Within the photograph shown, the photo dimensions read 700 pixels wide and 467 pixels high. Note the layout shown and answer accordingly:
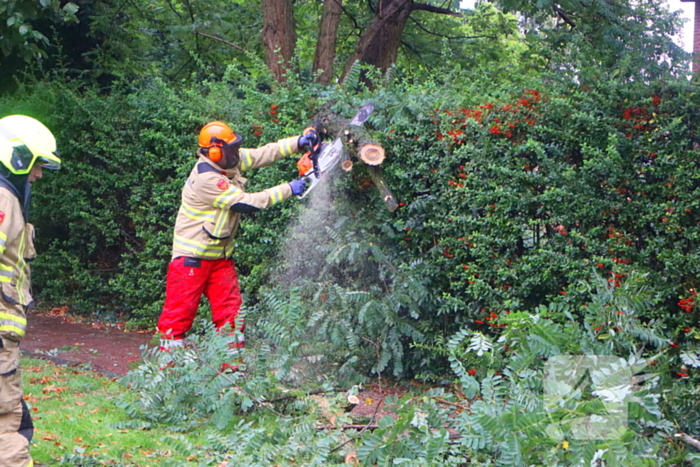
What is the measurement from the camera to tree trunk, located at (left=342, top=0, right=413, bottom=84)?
10.5m

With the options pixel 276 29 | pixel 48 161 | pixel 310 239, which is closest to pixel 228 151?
pixel 310 239

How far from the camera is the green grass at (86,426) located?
4.23 metres

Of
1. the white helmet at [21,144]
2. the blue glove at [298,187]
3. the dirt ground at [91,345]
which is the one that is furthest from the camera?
the dirt ground at [91,345]

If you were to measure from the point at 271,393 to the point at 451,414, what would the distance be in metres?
1.36

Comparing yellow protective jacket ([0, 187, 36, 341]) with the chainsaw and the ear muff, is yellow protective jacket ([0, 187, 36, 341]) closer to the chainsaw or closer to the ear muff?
the ear muff

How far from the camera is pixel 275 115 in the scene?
6.90 m

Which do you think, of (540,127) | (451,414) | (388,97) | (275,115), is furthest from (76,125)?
(451,414)

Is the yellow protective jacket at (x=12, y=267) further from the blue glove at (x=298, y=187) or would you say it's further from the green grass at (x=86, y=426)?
the blue glove at (x=298, y=187)

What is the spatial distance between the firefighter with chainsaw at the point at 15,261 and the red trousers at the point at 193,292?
2172 millimetres

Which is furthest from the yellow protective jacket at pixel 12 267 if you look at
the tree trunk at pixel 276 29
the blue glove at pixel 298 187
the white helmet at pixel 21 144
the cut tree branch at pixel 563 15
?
the cut tree branch at pixel 563 15

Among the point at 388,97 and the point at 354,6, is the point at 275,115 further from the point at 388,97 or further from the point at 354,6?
the point at 354,6

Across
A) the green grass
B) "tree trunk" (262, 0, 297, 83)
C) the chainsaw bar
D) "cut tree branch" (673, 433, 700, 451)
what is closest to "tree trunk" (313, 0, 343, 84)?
"tree trunk" (262, 0, 297, 83)

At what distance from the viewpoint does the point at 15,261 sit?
3.73 m

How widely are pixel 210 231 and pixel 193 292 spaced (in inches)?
21.6
